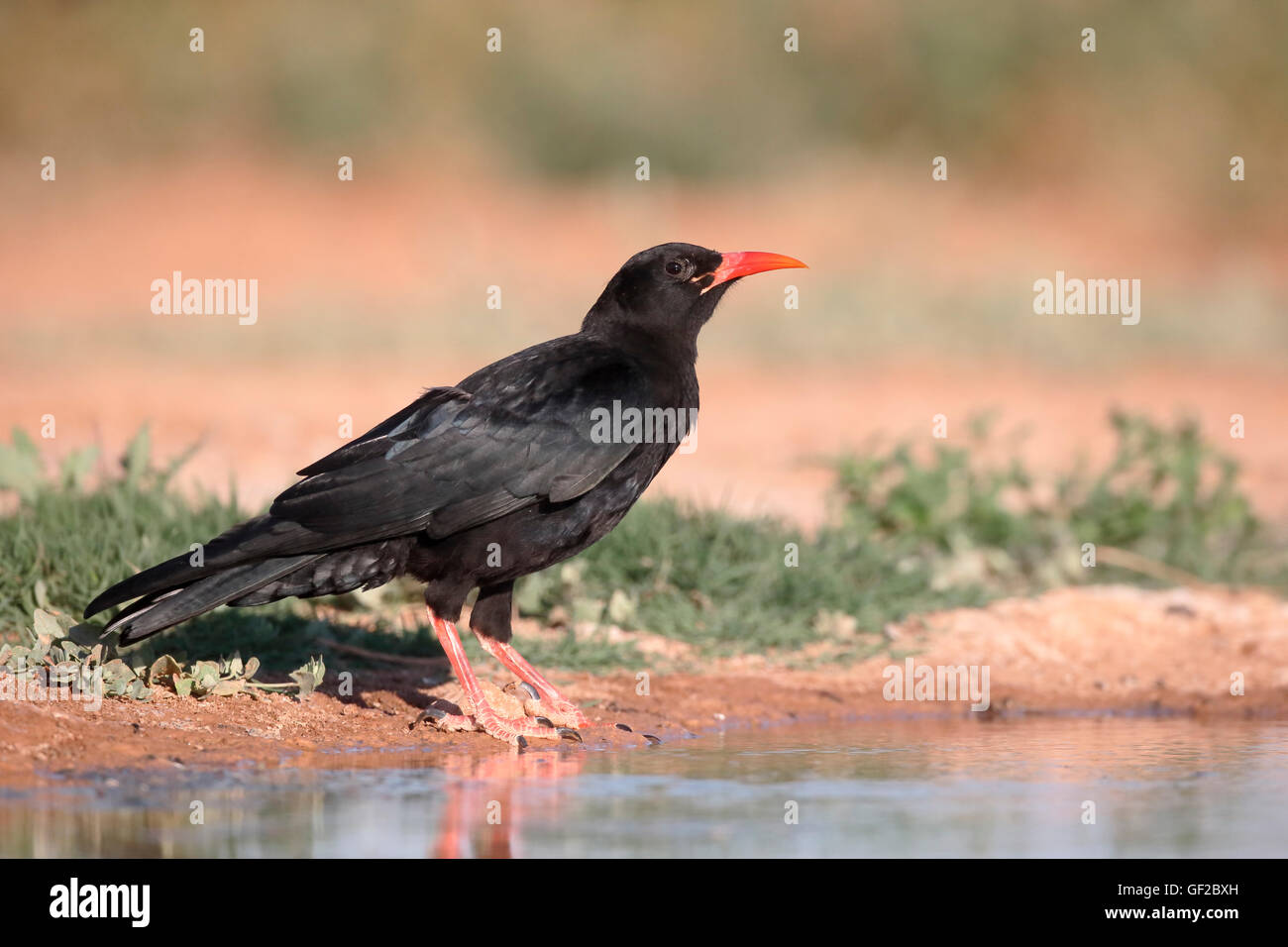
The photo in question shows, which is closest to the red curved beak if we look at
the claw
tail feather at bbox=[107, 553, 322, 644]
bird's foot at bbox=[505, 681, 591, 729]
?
bird's foot at bbox=[505, 681, 591, 729]

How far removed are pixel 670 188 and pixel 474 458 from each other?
19343 mm

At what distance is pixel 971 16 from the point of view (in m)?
27.7

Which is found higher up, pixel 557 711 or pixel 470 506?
pixel 470 506

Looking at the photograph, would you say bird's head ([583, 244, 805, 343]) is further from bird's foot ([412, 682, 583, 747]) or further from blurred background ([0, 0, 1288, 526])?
blurred background ([0, 0, 1288, 526])

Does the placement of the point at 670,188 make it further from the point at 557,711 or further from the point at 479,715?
the point at 479,715

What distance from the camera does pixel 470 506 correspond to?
6211mm

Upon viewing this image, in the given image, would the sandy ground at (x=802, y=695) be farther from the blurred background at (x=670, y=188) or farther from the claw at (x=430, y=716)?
the blurred background at (x=670, y=188)

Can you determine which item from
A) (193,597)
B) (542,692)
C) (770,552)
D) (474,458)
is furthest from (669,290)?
(193,597)

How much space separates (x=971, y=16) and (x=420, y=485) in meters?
23.4

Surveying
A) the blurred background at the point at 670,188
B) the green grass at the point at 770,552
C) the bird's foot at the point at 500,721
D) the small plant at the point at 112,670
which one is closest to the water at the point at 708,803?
the bird's foot at the point at 500,721

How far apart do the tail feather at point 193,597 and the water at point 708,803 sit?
633 millimetres
